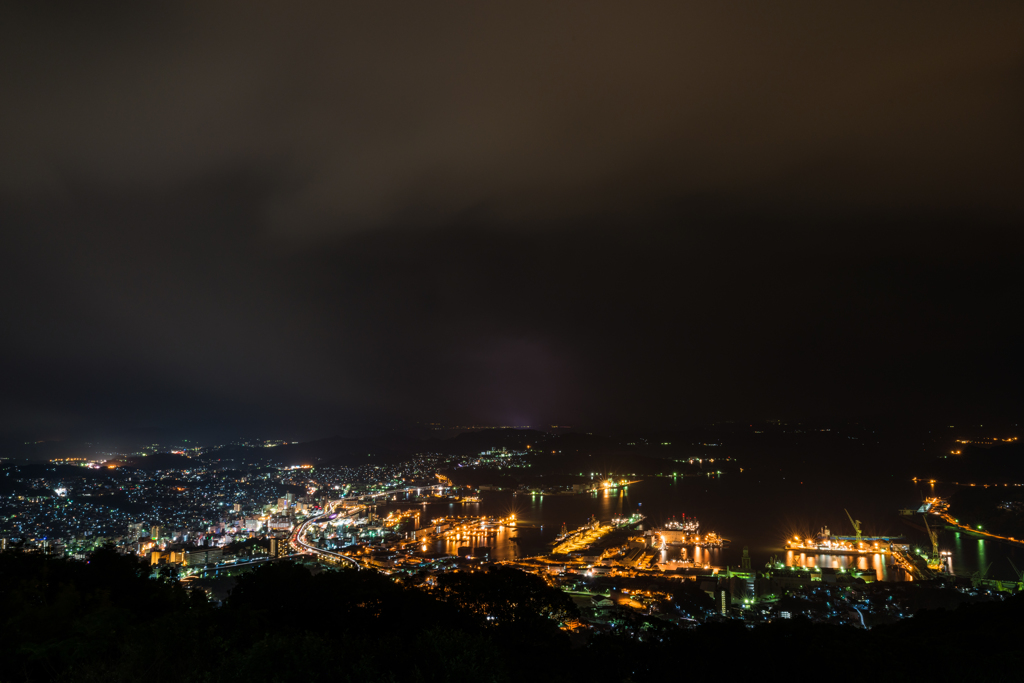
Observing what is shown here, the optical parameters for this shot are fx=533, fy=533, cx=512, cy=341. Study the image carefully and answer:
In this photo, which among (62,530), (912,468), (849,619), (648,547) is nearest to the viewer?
(849,619)

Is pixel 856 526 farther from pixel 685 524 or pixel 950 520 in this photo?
pixel 685 524

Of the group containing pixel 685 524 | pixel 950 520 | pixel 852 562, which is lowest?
pixel 852 562

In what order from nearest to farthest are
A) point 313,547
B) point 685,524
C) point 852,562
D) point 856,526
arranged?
point 852,562 → point 313,547 → point 856,526 → point 685,524

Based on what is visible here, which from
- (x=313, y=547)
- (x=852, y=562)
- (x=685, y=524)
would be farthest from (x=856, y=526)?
(x=313, y=547)

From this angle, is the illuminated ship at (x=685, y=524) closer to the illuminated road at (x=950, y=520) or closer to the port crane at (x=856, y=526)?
the port crane at (x=856, y=526)

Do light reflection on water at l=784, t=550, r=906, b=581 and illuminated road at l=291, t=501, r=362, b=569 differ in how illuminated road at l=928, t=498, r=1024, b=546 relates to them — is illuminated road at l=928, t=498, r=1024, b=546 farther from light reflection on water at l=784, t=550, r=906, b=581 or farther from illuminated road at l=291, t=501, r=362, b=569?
illuminated road at l=291, t=501, r=362, b=569

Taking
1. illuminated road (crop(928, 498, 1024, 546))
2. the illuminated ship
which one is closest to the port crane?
illuminated road (crop(928, 498, 1024, 546))

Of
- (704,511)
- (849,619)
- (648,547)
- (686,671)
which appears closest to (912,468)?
(704,511)

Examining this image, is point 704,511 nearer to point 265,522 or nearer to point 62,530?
point 265,522

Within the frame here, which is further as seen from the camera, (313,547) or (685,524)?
(685,524)

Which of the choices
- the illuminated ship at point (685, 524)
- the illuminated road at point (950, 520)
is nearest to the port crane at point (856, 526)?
the illuminated road at point (950, 520)

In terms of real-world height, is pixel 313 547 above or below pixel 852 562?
above
